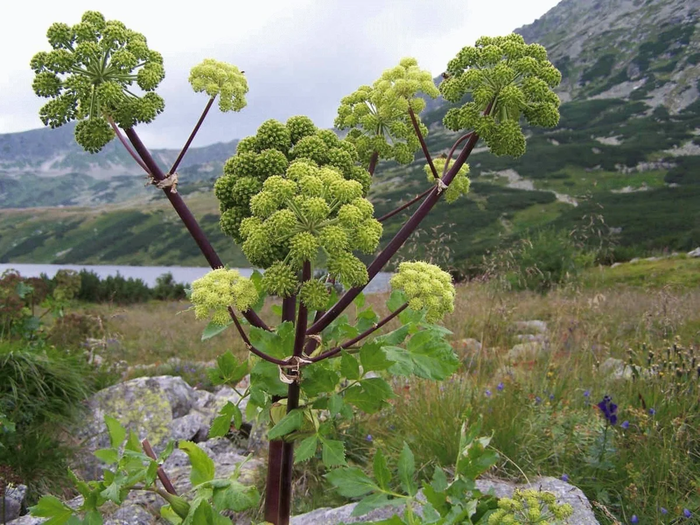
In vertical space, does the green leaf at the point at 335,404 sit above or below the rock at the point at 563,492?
above

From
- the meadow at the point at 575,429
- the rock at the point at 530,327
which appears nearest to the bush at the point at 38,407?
the meadow at the point at 575,429

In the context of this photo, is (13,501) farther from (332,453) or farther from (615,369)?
(615,369)

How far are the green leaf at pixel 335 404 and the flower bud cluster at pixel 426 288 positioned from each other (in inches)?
17.5

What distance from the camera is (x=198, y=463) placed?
2057 millimetres

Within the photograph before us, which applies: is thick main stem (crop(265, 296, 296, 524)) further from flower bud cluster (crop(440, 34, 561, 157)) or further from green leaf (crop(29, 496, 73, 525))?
flower bud cluster (crop(440, 34, 561, 157))

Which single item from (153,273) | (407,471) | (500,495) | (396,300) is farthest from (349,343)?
(153,273)

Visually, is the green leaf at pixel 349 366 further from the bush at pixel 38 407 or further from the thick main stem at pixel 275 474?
the bush at pixel 38 407

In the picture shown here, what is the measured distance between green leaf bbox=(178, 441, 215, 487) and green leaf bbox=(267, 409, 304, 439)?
1.67 ft

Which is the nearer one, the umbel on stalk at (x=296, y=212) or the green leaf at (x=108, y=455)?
the umbel on stalk at (x=296, y=212)

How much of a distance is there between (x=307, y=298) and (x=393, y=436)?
3.93 meters

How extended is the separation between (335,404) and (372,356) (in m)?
0.24

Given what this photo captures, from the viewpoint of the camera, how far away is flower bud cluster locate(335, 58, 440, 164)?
2.02 metres

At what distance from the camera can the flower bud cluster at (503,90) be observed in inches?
72.0

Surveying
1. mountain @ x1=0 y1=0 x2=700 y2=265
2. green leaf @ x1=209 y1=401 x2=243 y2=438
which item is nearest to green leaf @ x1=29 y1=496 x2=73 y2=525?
green leaf @ x1=209 y1=401 x2=243 y2=438
